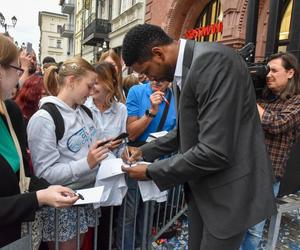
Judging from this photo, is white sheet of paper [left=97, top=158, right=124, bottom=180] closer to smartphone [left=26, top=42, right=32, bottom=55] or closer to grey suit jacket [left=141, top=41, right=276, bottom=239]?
grey suit jacket [left=141, top=41, right=276, bottom=239]

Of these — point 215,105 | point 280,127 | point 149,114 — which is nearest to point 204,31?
point 149,114

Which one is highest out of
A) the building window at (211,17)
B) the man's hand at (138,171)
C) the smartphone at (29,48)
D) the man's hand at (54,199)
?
the building window at (211,17)

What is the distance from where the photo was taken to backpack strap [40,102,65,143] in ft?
6.54

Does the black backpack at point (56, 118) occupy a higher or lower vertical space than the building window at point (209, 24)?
lower

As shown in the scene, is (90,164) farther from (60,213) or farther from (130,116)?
(130,116)

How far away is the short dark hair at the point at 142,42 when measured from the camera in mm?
1641

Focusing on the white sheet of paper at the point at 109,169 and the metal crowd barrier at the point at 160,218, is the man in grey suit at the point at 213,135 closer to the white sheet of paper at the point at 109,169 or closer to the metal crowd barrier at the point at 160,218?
the white sheet of paper at the point at 109,169

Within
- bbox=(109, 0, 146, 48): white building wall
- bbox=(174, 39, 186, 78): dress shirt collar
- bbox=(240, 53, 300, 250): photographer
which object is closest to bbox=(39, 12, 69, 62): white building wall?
bbox=(109, 0, 146, 48): white building wall

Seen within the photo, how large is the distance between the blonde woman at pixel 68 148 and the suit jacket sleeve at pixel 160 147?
312mm

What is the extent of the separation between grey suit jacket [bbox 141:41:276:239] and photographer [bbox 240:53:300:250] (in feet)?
3.70

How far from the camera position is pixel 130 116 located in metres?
3.08

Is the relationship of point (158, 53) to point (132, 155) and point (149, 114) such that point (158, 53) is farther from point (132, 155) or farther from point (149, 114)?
point (149, 114)

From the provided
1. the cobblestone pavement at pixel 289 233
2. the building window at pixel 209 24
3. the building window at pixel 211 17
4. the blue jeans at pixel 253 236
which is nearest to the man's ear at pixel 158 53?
the blue jeans at pixel 253 236

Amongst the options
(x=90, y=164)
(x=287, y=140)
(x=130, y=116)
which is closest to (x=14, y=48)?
(x=90, y=164)
